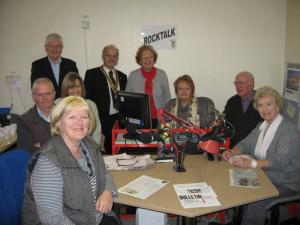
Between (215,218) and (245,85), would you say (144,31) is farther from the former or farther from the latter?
(215,218)

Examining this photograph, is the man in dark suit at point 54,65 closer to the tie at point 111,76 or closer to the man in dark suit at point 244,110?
the tie at point 111,76

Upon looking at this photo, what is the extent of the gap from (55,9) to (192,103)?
239cm

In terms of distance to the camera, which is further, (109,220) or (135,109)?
(135,109)

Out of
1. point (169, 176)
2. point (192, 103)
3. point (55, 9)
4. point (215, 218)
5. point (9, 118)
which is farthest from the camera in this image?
point (55, 9)

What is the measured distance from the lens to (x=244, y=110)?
12.0 ft

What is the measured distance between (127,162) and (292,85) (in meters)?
2.52

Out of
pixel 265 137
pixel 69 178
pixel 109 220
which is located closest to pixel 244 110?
pixel 265 137

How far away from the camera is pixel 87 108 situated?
2.01m

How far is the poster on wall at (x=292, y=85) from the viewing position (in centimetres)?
391

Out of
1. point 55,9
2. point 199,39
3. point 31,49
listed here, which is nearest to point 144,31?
point 199,39

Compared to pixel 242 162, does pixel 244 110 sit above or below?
above

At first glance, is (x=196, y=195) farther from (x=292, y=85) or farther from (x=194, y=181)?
(x=292, y=85)

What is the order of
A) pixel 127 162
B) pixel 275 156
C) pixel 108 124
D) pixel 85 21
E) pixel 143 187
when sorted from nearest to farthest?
pixel 143 187, pixel 275 156, pixel 127 162, pixel 108 124, pixel 85 21

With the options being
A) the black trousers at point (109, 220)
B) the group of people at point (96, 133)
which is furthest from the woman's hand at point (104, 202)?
the black trousers at point (109, 220)
